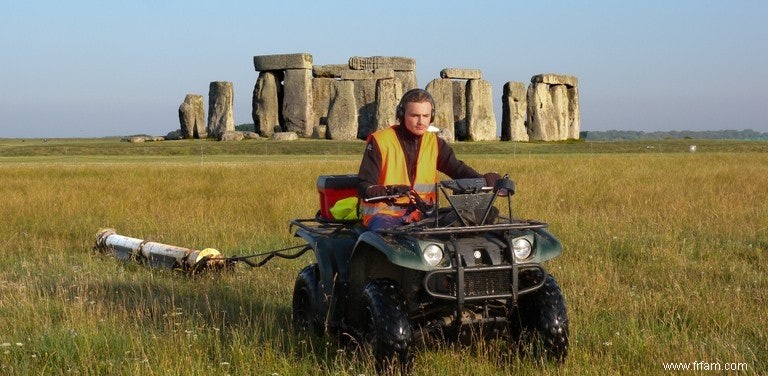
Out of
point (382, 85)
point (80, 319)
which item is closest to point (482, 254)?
point (80, 319)

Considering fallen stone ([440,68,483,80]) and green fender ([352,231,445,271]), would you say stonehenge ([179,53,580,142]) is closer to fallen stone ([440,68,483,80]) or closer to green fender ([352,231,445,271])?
fallen stone ([440,68,483,80])

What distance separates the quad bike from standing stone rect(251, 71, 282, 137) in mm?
38424

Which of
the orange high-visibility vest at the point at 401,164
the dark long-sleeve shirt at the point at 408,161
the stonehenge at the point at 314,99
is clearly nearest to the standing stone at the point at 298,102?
the stonehenge at the point at 314,99

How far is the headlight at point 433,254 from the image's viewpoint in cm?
462

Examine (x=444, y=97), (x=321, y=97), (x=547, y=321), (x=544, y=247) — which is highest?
(x=321, y=97)

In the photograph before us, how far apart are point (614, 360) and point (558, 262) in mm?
3110

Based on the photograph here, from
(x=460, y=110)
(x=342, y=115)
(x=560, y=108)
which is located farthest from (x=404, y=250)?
(x=560, y=108)

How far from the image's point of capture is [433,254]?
464 centimetres

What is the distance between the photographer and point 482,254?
473 cm

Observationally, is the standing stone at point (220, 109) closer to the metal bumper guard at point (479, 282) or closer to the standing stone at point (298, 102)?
the standing stone at point (298, 102)

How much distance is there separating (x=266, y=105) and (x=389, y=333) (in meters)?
39.5

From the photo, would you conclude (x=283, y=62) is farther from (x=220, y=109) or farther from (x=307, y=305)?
(x=307, y=305)

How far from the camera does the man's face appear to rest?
210 inches

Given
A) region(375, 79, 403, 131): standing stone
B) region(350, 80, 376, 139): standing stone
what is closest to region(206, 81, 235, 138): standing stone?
region(350, 80, 376, 139): standing stone
